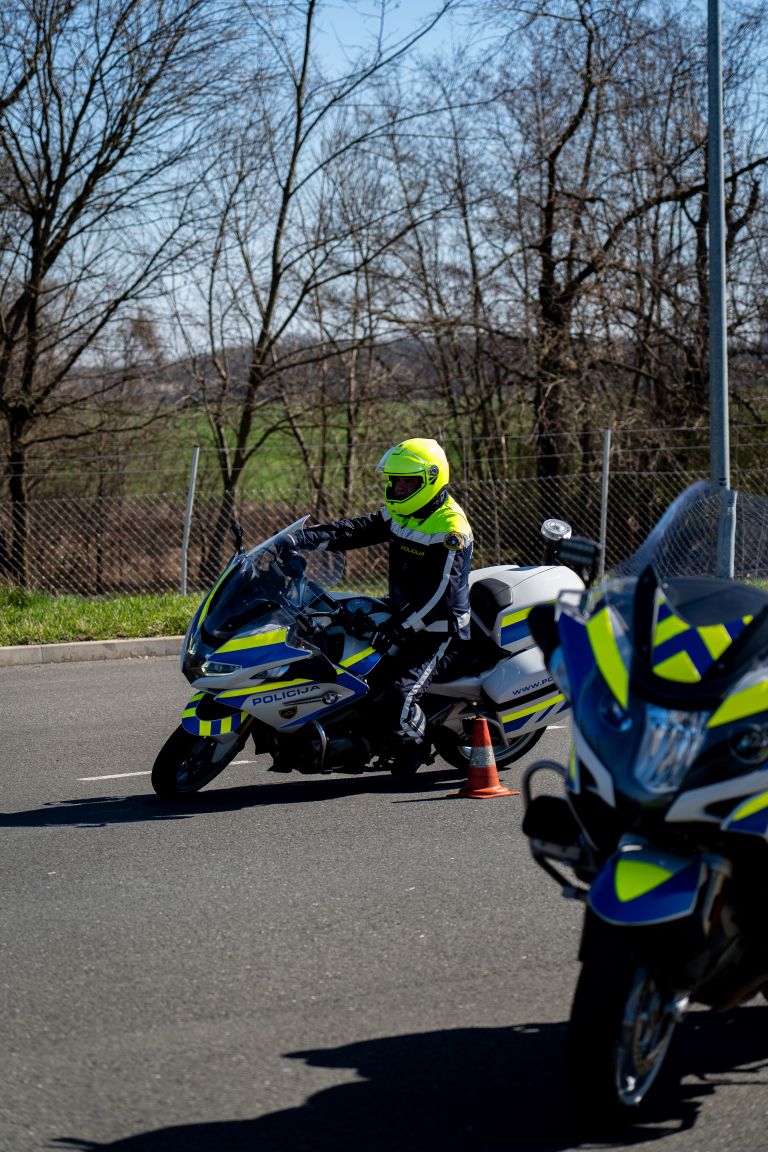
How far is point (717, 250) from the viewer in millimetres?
14125

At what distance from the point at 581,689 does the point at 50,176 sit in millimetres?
15587

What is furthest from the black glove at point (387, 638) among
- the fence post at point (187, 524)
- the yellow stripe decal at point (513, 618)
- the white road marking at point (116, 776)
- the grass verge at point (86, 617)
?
the fence post at point (187, 524)

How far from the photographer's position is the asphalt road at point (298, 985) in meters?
3.57

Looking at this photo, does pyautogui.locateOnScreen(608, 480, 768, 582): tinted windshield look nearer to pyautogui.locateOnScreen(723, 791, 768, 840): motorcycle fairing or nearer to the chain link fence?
pyautogui.locateOnScreen(723, 791, 768, 840): motorcycle fairing

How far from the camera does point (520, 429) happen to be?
67.3ft

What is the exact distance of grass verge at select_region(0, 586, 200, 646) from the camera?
1294 centimetres

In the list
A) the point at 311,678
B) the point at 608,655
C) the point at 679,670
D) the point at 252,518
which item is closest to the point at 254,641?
the point at 311,678

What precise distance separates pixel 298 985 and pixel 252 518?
41.5 feet

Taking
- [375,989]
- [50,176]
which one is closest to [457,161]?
[50,176]

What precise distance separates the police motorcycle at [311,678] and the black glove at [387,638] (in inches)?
0.9

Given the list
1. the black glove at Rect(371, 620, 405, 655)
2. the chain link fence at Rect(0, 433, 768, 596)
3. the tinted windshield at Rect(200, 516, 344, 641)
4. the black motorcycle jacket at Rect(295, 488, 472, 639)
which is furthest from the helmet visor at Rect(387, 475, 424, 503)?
the chain link fence at Rect(0, 433, 768, 596)

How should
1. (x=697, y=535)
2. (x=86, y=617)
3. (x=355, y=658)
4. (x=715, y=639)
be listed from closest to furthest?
1. (x=715, y=639)
2. (x=697, y=535)
3. (x=355, y=658)
4. (x=86, y=617)

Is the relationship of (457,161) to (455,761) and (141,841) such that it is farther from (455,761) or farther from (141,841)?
(141,841)

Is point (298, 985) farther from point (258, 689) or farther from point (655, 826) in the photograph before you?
point (258, 689)
